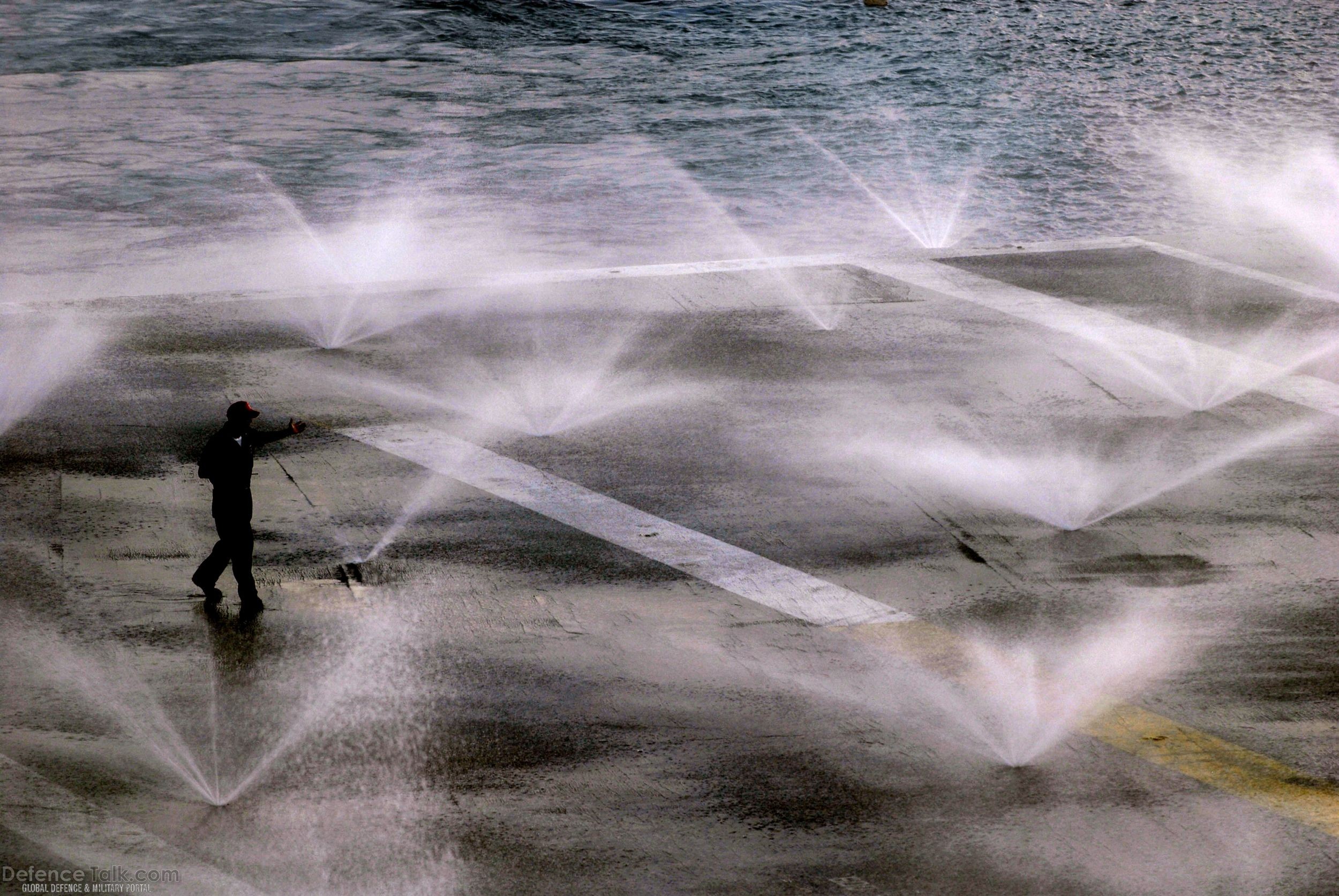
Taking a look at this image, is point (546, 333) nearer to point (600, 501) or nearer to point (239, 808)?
point (600, 501)

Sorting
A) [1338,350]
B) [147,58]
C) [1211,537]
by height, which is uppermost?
[147,58]

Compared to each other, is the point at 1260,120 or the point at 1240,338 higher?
the point at 1260,120

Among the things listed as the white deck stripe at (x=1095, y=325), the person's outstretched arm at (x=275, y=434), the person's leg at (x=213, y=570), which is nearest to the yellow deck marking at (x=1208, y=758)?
the person's outstretched arm at (x=275, y=434)

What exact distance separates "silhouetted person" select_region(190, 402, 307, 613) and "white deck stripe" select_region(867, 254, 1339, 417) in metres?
9.92

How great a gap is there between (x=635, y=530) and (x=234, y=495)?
313 centimetres

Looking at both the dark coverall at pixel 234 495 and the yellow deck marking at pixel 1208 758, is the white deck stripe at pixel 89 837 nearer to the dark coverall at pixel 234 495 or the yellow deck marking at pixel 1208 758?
the dark coverall at pixel 234 495

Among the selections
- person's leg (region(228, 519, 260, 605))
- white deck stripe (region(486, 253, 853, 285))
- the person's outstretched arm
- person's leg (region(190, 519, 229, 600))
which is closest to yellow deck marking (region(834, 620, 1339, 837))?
the person's outstretched arm

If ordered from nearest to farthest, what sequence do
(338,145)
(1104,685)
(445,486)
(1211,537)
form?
(1104,685), (1211,537), (445,486), (338,145)

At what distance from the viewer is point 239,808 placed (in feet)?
25.0

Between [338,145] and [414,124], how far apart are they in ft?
7.47

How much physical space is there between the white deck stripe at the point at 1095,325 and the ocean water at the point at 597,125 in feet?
8.21

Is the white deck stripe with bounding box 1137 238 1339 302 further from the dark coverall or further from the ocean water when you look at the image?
the dark coverall

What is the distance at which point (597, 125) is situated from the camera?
1162 inches

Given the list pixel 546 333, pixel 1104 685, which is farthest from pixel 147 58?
pixel 1104 685
